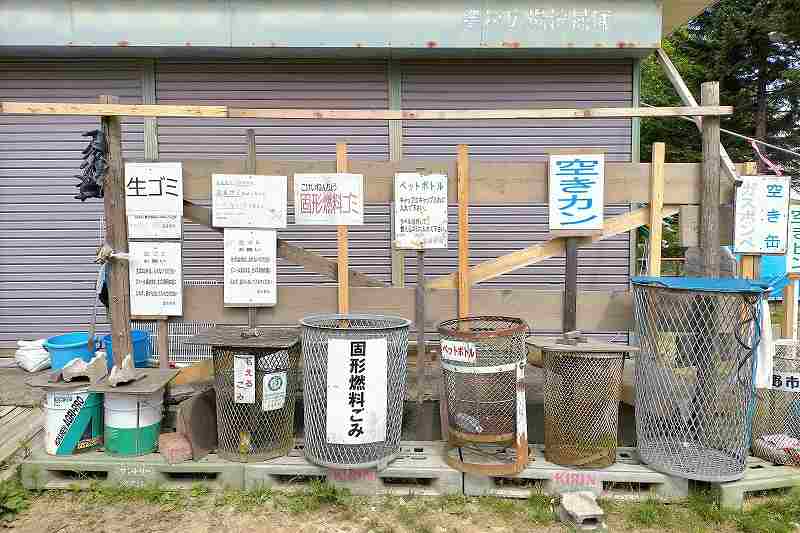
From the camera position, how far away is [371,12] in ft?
21.3

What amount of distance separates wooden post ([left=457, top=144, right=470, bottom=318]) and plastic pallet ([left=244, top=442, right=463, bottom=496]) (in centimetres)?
127

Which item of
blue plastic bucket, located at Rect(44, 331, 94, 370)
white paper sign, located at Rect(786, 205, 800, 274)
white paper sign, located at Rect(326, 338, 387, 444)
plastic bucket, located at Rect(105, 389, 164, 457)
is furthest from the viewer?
blue plastic bucket, located at Rect(44, 331, 94, 370)

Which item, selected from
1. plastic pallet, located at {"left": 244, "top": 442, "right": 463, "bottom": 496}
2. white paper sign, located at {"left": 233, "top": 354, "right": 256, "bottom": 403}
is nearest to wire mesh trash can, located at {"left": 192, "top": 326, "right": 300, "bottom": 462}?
white paper sign, located at {"left": 233, "top": 354, "right": 256, "bottom": 403}

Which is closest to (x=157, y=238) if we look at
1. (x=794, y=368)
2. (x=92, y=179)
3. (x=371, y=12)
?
(x=92, y=179)

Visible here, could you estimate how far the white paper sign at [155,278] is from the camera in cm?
438

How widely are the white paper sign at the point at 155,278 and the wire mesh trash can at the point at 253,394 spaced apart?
2.25 feet

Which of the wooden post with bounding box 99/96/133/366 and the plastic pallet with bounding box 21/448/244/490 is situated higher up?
the wooden post with bounding box 99/96/133/366

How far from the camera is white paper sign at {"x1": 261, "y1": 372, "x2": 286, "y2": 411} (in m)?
3.78

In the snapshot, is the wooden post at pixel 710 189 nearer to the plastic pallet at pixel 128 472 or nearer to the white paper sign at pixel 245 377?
the white paper sign at pixel 245 377

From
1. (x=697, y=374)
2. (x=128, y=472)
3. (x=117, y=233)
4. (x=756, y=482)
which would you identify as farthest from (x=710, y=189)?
(x=128, y=472)

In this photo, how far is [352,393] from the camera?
361cm

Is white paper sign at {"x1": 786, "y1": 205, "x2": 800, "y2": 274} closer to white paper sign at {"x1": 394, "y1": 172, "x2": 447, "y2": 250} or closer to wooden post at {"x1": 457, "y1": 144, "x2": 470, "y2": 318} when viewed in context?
wooden post at {"x1": 457, "y1": 144, "x2": 470, "y2": 318}

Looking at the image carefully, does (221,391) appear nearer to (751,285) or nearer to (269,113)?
(269,113)

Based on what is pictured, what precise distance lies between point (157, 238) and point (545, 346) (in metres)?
3.22
